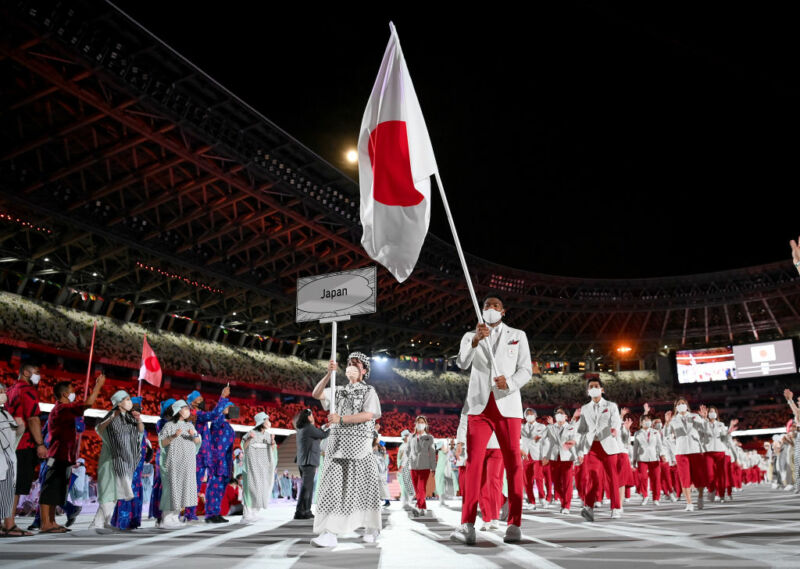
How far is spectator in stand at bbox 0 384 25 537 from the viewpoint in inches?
257

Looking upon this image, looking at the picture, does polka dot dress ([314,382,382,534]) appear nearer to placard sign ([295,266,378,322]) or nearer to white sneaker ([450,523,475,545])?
white sneaker ([450,523,475,545])

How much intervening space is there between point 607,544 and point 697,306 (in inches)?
1572

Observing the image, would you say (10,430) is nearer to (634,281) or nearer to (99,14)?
(99,14)

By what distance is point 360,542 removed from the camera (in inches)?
229

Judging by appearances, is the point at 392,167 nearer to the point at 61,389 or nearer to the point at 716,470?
the point at 61,389

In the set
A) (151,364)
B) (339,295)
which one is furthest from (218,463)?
(151,364)

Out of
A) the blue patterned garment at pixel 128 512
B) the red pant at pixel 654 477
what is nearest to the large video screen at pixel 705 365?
the red pant at pixel 654 477

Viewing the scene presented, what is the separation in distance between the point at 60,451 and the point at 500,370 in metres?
5.78

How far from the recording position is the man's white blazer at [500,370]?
205 inches

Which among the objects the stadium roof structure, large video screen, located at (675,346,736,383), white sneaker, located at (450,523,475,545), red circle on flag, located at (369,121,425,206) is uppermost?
the stadium roof structure

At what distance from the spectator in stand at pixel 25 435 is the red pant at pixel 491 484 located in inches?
203

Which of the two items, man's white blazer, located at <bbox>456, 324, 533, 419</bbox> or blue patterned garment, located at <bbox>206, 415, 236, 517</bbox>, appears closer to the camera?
man's white blazer, located at <bbox>456, 324, 533, 419</bbox>

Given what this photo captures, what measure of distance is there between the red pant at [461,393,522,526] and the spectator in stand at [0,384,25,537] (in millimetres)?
4839

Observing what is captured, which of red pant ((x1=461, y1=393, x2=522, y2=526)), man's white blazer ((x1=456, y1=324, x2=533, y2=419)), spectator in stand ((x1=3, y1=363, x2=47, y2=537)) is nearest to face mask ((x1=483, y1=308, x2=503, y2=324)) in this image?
man's white blazer ((x1=456, y1=324, x2=533, y2=419))
